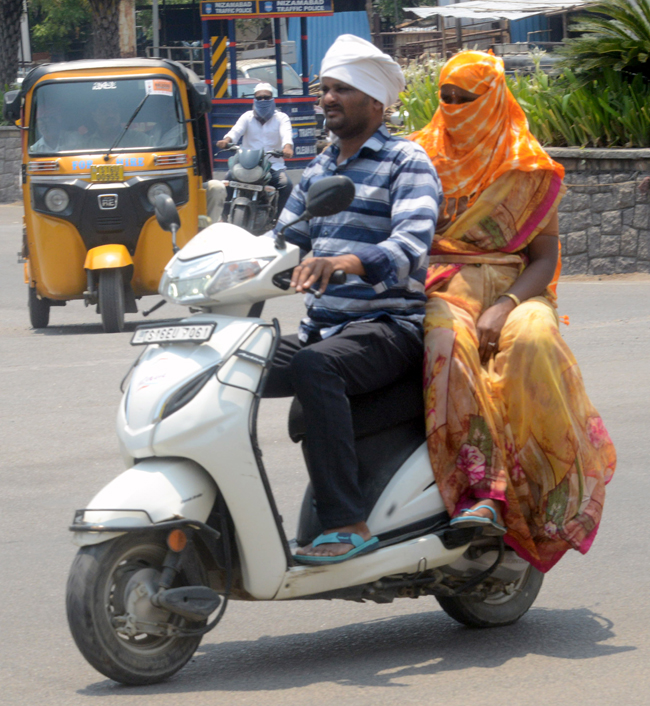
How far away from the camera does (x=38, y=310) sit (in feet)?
35.8

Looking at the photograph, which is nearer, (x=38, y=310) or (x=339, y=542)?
(x=339, y=542)

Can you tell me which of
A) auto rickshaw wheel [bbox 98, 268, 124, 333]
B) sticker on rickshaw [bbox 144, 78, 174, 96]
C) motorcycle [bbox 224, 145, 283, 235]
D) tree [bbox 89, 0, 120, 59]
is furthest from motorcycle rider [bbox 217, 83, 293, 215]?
tree [bbox 89, 0, 120, 59]

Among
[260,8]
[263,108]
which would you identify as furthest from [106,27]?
[263,108]

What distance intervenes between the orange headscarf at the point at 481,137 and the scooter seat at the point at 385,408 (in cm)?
72

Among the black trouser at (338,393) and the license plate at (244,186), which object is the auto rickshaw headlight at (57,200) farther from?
the black trouser at (338,393)

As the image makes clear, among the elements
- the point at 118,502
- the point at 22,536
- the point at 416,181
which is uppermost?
the point at 416,181

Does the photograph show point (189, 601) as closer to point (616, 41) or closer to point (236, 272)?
point (236, 272)

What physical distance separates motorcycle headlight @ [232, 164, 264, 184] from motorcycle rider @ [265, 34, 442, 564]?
11181mm

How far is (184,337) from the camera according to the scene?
3438 millimetres

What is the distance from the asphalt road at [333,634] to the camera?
3441 millimetres

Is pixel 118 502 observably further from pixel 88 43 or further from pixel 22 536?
pixel 88 43

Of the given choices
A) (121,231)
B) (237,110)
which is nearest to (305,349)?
(121,231)

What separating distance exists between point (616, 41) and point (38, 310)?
6.79 meters

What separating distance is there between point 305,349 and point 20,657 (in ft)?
4.40
